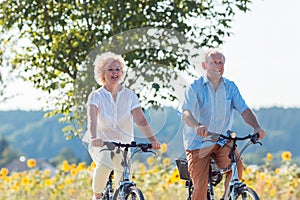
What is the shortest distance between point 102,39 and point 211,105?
11.6ft

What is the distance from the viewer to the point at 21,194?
11008 mm

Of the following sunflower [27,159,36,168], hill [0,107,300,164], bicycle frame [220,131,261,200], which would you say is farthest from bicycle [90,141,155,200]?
hill [0,107,300,164]

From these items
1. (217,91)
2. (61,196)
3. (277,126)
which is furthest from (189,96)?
(277,126)

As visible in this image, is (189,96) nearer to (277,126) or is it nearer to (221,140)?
(221,140)

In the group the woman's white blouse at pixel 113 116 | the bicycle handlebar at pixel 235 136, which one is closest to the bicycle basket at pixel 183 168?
the woman's white blouse at pixel 113 116

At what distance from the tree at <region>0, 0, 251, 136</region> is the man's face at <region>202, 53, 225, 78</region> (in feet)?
7.62

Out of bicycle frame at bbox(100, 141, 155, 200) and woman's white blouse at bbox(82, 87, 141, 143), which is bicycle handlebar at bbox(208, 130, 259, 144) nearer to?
bicycle frame at bbox(100, 141, 155, 200)

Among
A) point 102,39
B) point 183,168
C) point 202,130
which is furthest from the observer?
point 102,39

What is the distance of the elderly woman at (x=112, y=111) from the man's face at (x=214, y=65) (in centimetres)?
63

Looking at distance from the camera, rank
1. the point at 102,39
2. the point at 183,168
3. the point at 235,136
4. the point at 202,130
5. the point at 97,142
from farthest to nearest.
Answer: the point at 102,39 → the point at 183,168 → the point at 97,142 → the point at 235,136 → the point at 202,130

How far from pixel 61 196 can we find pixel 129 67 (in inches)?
91.5

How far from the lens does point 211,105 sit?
618 cm

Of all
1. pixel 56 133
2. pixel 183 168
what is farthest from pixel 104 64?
pixel 56 133

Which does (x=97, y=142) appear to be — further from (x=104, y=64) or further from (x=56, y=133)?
(x=56, y=133)
